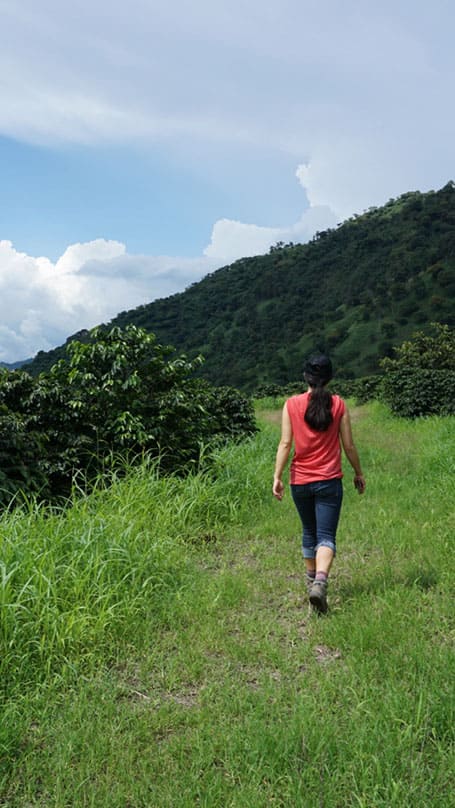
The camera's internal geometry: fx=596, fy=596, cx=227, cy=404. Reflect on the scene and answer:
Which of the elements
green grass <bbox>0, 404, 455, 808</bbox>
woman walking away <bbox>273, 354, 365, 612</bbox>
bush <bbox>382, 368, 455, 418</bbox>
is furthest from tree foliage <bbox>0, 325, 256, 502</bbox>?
bush <bbox>382, 368, 455, 418</bbox>

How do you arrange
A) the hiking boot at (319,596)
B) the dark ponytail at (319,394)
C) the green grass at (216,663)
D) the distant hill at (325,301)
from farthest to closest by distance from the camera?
the distant hill at (325,301) < the dark ponytail at (319,394) < the hiking boot at (319,596) < the green grass at (216,663)

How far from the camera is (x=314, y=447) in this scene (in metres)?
4.30

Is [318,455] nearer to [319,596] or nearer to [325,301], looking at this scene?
[319,596]

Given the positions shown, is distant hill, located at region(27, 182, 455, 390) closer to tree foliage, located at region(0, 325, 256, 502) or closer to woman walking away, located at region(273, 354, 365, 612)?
tree foliage, located at region(0, 325, 256, 502)

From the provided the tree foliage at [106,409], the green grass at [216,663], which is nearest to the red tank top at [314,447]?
the green grass at [216,663]

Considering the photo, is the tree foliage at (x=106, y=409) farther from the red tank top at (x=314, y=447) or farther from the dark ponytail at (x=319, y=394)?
the dark ponytail at (x=319, y=394)

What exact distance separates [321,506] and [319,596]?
0.62 metres

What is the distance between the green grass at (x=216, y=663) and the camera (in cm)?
250

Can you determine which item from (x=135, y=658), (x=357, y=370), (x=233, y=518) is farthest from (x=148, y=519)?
(x=357, y=370)

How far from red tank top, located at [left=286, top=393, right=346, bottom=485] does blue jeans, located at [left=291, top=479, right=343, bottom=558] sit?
57mm

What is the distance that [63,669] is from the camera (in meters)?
3.34

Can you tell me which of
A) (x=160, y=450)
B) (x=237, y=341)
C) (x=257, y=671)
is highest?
(x=237, y=341)

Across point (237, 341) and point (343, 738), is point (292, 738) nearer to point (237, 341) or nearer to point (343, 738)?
point (343, 738)

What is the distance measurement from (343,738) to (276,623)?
1375 mm
